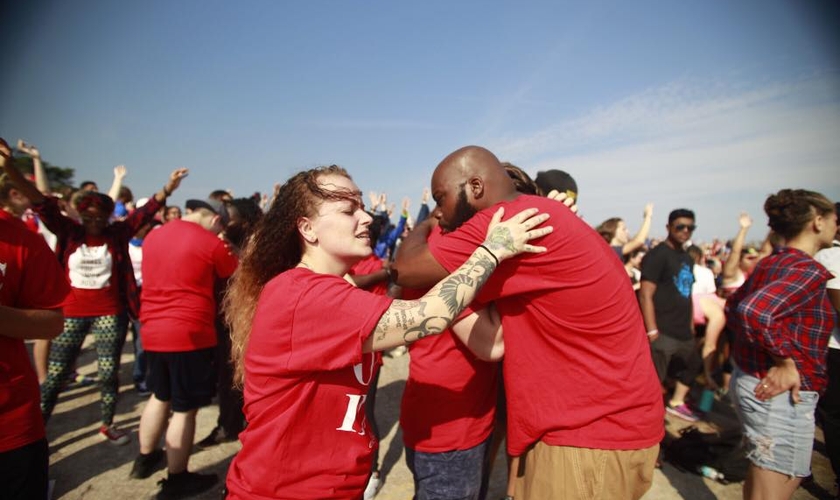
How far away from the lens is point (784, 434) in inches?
93.9

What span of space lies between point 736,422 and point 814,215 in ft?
12.8

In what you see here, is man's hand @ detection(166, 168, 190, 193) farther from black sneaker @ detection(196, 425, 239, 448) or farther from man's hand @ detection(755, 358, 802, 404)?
man's hand @ detection(755, 358, 802, 404)

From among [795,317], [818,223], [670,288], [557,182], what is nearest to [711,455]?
[670,288]

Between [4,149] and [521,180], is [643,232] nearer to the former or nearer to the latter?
[521,180]

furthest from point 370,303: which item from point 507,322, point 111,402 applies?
point 111,402

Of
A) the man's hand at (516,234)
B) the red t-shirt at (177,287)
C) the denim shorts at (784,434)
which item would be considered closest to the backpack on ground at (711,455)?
the denim shorts at (784,434)

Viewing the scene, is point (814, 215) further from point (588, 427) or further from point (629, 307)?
point (588, 427)

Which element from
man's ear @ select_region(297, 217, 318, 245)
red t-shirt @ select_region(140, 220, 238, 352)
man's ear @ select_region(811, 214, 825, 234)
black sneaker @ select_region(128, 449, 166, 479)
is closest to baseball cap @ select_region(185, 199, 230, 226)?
red t-shirt @ select_region(140, 220, 238, 352)

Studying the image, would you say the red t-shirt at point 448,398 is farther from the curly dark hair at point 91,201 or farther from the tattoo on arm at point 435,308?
the curly dark hair at point 91,201

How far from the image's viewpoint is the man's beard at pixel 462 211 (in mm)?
1862

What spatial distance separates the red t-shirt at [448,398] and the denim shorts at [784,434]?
174 centimetres

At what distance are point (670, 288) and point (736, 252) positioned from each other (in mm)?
1626

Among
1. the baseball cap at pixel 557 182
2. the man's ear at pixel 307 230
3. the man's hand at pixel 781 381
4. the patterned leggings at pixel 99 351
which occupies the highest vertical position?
the baseball cap at pixel 557 182

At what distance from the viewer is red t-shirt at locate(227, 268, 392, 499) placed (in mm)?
1352
